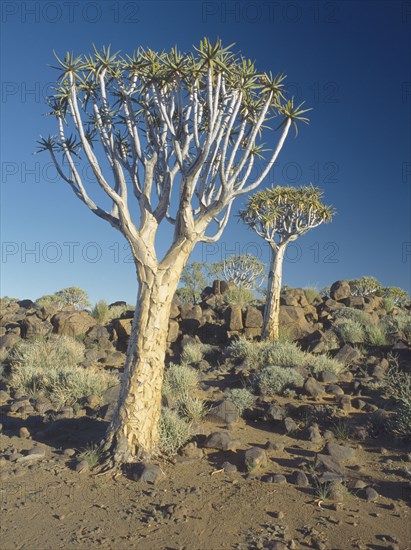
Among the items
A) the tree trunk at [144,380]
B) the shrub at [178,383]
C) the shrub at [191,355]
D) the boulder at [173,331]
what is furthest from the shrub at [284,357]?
the tree trunk at [144,380]

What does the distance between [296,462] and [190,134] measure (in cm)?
510

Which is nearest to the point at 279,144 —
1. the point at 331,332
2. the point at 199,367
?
the point at 199,367

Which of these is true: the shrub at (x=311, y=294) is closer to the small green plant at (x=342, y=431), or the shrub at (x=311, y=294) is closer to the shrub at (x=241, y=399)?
the shrub at (x=241, y=399)

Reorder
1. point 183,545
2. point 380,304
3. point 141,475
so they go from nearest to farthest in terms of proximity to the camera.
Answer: point 183,545
point 141,475
point 380,304

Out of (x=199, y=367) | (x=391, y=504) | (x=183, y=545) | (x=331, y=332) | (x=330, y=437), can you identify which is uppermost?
(x=331, y=332)

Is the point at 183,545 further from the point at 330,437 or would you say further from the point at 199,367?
the point at 199,367

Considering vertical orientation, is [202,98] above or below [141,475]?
above

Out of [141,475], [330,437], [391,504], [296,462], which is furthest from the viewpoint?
[330,437]

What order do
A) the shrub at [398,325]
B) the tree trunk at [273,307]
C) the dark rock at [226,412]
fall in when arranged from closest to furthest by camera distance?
the dark rock at [226,412] < the shrub at [398,325] < the tree trunk at [273,307]

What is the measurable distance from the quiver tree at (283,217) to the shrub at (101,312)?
7.94 m

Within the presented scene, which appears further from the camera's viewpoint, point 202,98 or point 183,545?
point 202,98

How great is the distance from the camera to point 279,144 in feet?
26.7

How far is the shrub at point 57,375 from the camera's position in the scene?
10188mm

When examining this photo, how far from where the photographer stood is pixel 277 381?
10.3 meters
